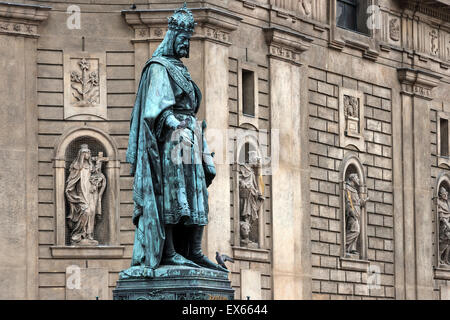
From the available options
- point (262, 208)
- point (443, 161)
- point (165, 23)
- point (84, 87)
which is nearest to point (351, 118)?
point (443, 161)

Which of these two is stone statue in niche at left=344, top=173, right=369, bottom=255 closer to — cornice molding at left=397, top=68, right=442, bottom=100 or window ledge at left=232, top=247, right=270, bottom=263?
cornice molding at left=397, top=68, right=442, bottom=100

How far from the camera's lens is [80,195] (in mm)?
33312

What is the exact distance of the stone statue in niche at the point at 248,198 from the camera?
35281mm

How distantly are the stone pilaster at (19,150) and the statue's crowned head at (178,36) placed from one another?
13770mm

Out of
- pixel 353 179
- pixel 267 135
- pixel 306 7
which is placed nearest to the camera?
pixel 267 135

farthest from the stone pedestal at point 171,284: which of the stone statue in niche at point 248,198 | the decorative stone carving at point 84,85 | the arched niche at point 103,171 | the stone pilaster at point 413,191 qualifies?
the stone pilaster at point 413,191

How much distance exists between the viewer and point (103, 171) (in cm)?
3362

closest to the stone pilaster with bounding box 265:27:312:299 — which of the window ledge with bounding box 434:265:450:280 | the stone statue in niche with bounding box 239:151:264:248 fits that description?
the stone statue in niche with bounding box 239:151:264:248

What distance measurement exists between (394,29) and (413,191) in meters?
4.39

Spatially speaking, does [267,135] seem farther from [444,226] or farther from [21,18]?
[444,226]

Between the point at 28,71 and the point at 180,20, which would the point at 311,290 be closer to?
the point at 28,71

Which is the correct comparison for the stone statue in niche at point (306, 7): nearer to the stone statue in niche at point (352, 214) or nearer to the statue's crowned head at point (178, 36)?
the stone statue in niche at point (352, 214)

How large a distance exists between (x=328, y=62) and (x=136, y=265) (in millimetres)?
21324

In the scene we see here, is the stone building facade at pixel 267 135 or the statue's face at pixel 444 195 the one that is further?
the statue's face at pixel 444 195
